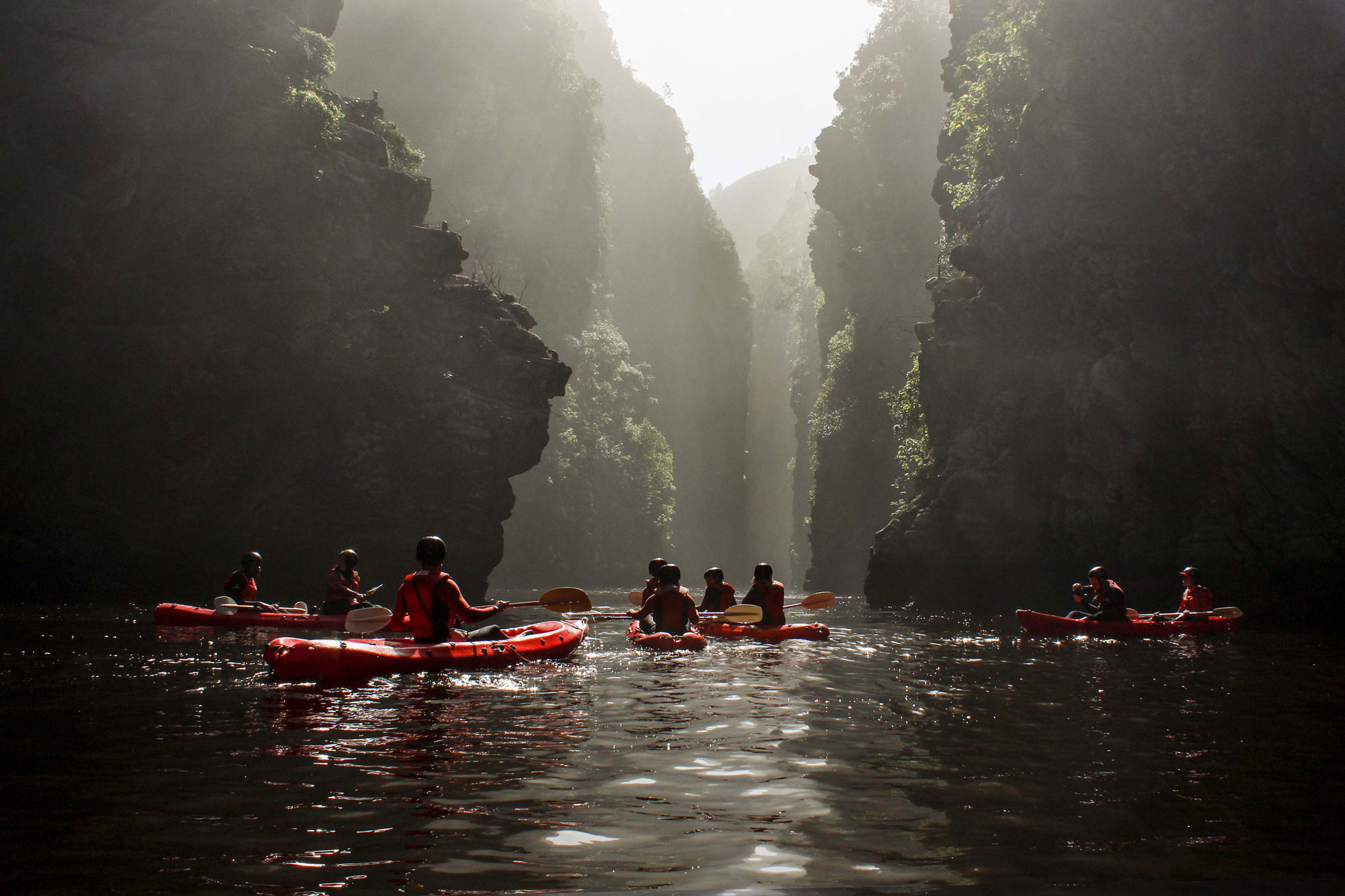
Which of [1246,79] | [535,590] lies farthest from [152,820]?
[535,590]

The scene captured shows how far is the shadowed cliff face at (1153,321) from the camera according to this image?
1705 centimetres

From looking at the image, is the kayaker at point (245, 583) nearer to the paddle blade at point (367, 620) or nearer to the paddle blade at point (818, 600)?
the paddle blade at point (367, 620)

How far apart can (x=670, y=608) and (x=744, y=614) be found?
120cm

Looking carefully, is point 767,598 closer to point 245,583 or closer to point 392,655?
point 392,655

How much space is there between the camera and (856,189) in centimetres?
4684

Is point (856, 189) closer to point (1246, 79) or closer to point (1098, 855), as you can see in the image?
point (1246, 79)

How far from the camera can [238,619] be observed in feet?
41.0

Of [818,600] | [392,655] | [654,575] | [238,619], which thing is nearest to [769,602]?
[654,575]

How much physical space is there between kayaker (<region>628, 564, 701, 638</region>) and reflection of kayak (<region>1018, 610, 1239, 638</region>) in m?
5.63

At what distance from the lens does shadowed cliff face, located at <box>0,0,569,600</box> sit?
22.0 m

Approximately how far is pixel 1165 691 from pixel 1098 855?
522 centimetres

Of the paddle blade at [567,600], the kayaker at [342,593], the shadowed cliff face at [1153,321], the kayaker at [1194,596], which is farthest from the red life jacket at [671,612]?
the shadowed cliff face at [1153,321]

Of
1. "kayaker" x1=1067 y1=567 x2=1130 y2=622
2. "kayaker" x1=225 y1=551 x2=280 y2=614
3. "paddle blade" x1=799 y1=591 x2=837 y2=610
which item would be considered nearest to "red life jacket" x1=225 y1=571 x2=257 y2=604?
"kayaker" x1=225 y1=551 x2=280 y2=614

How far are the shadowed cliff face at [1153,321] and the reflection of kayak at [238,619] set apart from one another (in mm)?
16210
